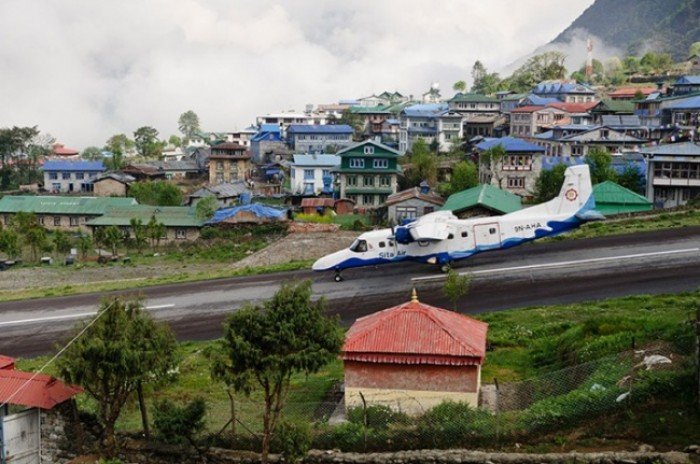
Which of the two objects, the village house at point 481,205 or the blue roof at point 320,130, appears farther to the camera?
the blue roof at point 320,130

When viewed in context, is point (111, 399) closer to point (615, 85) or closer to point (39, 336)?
point (39, 336)

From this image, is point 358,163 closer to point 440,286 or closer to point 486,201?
point 486,201

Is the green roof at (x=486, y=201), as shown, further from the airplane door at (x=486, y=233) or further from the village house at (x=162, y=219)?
the village house at (x=162, y=219)

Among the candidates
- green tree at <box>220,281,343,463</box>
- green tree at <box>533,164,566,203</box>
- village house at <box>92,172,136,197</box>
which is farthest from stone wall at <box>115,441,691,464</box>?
village house at <box>92,172,136,197</box>

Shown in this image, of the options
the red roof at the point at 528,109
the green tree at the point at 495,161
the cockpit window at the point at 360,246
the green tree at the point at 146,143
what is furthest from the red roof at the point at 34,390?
the green tree at the point at 146,143

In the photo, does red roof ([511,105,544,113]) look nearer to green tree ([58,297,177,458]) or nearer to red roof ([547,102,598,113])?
red roof ([547,102,598,113])

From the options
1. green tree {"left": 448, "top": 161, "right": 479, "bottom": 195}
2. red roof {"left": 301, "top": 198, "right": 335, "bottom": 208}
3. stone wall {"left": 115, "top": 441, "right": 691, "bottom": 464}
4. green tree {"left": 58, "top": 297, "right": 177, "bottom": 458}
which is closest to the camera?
stone wall {"left": 115, "top": 441, "right": 691, "bottom": 464}

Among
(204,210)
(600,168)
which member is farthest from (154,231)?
(600,168)
